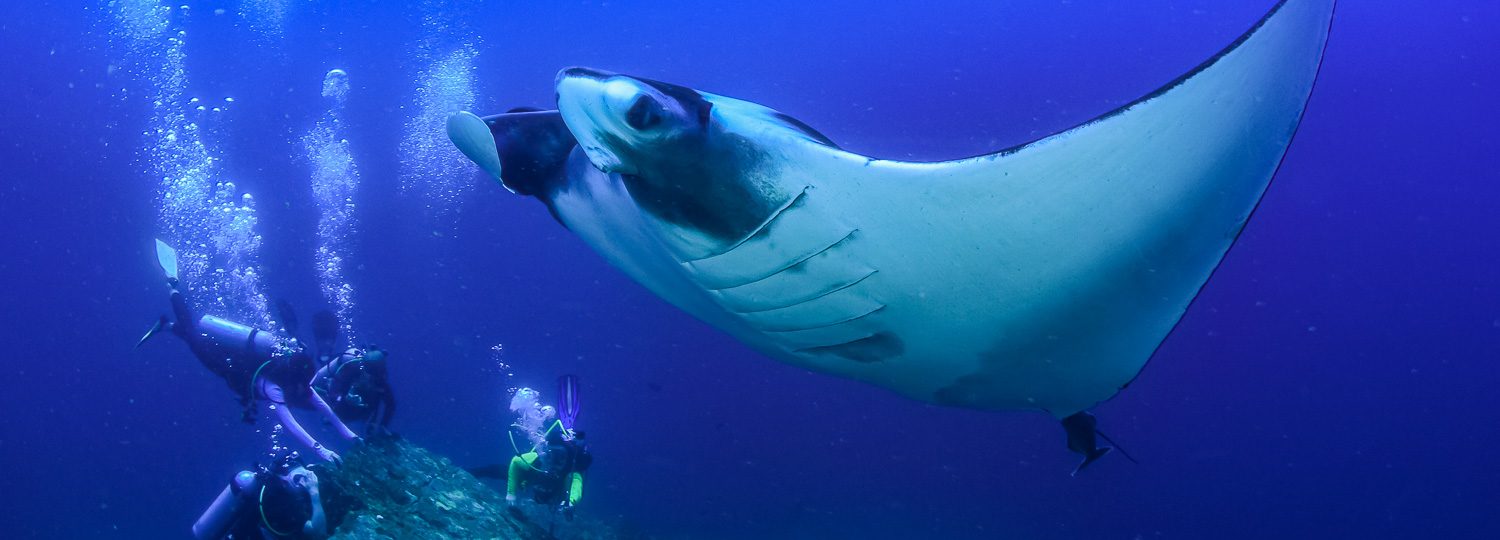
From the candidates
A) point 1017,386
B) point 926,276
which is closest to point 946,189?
point 926,276

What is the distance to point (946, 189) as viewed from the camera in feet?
4.45

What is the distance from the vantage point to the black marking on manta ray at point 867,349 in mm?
1821

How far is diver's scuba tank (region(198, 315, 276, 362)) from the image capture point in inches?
240

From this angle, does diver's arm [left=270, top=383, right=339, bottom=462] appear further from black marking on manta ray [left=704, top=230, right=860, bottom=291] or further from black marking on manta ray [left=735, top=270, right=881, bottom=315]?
black marking on manta ray [left=704, top=230, right=860, bottom=291]

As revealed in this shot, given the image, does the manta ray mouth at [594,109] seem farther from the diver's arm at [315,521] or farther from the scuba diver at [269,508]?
the diver's arm at [315,521]

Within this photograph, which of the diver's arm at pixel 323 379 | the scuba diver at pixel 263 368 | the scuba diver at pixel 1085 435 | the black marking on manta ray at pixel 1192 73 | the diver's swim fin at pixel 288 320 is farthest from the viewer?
the diver's swim fin at pixel 288 320

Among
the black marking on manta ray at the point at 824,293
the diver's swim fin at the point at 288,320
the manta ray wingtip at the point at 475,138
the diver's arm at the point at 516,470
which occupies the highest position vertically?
the black marking on manta ray at the point at 824,293

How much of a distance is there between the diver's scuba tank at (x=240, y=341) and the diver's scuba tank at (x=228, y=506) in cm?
237

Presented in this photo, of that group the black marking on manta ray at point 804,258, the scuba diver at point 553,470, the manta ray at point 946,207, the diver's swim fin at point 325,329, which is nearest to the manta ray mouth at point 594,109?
the manta ray at point 946,207

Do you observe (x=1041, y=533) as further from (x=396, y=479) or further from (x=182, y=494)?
(x=182, y=494)

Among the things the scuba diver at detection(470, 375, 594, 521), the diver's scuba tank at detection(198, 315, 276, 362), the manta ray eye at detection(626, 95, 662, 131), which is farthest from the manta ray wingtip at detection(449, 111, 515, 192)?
the diver's scuba tank at detection(198, 315, 276, 362)

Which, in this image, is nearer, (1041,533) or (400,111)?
(1041,533)

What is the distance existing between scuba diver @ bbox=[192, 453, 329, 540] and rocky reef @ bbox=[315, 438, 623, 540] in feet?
0.43

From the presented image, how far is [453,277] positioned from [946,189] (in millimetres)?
26687
